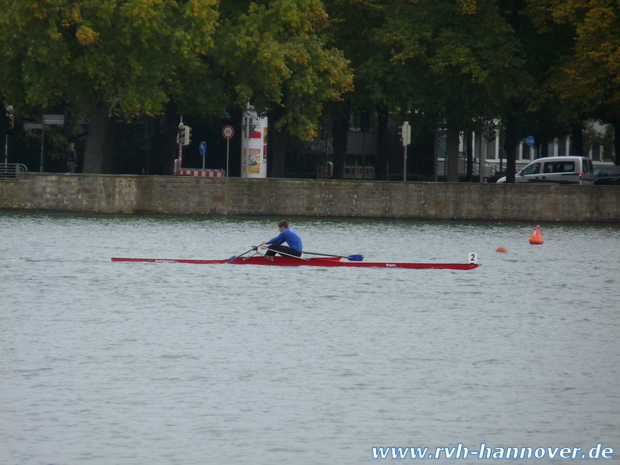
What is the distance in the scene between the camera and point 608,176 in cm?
6041

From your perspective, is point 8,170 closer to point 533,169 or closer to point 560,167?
point 533,169

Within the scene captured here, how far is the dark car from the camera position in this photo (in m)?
59.9

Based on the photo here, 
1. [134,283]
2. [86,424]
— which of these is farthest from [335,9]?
[86,424]

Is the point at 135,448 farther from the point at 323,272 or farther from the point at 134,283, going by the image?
the point at 323,272

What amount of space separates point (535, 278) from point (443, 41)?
83.8 feet

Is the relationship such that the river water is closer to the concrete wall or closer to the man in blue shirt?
the man in blue shirt

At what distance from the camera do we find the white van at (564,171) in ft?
183

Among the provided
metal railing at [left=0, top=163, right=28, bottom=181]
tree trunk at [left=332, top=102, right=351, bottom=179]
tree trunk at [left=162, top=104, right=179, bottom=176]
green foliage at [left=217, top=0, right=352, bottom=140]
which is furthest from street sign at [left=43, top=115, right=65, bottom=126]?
tree trunk at [left=332, top=102, right=351, bottom=179]

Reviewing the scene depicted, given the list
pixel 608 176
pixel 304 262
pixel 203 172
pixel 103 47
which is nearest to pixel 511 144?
pixel 608 176

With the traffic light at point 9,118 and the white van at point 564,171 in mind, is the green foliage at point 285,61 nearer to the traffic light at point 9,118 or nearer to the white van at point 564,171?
the traffic light at point 9,118

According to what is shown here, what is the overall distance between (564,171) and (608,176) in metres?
5.23

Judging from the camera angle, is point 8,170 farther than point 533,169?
No

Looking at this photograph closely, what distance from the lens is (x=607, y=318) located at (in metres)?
19.3

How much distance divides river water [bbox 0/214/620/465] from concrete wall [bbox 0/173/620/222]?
16.0 m
